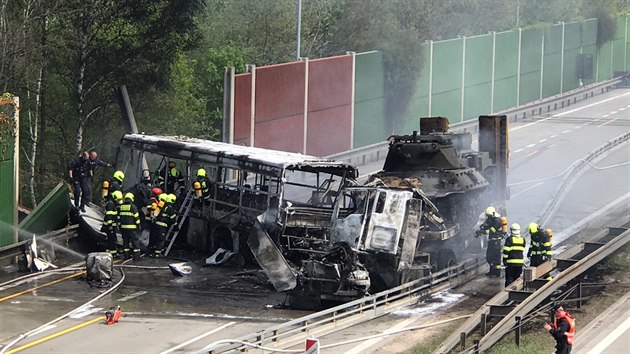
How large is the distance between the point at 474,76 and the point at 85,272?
1404 inches

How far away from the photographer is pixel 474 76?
57.0m

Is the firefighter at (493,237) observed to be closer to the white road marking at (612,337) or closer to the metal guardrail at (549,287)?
the metal guardrail at (549,287)

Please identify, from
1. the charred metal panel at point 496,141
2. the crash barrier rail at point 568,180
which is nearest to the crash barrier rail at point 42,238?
the charred metal panel at point 496,141

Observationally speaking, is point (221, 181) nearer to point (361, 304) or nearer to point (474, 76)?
point (361, 304)

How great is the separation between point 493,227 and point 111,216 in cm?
749

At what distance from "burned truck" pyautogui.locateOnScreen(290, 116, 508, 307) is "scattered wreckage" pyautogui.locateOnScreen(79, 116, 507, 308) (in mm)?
20

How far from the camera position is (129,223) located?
81.1 ft

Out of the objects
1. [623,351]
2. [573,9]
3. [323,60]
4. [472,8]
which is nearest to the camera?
Result: [623,351]

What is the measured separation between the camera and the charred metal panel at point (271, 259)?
22047mm

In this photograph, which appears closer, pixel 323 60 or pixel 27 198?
pixel 27 198

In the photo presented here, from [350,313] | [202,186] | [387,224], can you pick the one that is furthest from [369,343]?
[202,186]

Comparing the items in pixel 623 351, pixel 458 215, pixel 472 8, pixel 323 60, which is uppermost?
pixel 472 8

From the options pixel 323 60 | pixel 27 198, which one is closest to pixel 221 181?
pixel 27 198

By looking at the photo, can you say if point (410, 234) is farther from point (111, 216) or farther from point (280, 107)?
point (280, 107)
